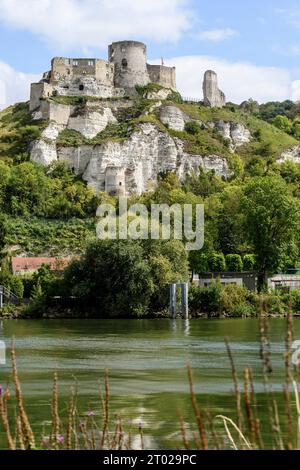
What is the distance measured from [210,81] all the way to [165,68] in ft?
22.8

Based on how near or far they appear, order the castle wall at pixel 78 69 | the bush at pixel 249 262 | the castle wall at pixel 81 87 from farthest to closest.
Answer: the castle wall at pixel 78 69, the castle wall at pixel 81 87, the bush at pixel 249 262

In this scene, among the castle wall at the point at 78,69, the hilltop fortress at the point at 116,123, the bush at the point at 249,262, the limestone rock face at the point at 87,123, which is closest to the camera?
the bush at the point at 249,262

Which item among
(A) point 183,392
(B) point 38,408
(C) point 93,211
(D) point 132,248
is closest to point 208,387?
(A) point 183,392

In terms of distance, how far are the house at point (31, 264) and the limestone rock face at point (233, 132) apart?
48608 millimetres

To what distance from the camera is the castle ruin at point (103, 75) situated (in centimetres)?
10838

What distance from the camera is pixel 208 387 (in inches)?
799

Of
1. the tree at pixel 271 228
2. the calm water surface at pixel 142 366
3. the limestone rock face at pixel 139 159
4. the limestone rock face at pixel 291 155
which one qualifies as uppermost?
the limestone rock face at pixel 291 155

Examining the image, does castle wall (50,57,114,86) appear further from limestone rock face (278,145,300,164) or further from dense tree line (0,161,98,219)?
limestone rock face (278,145,300,164)

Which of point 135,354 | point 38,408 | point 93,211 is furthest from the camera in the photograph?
point 93,211

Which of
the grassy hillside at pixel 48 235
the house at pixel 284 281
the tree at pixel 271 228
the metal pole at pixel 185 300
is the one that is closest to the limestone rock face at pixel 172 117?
the grassy hillside at pixel 48 235

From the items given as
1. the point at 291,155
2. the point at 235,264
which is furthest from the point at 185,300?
the point at 291,155

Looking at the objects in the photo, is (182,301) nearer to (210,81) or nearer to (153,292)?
(153,292)

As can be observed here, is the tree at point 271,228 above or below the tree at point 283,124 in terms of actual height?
below

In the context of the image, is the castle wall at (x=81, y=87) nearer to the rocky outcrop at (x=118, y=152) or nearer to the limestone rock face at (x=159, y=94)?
the rocky outcrop at (x=118, y=152)
